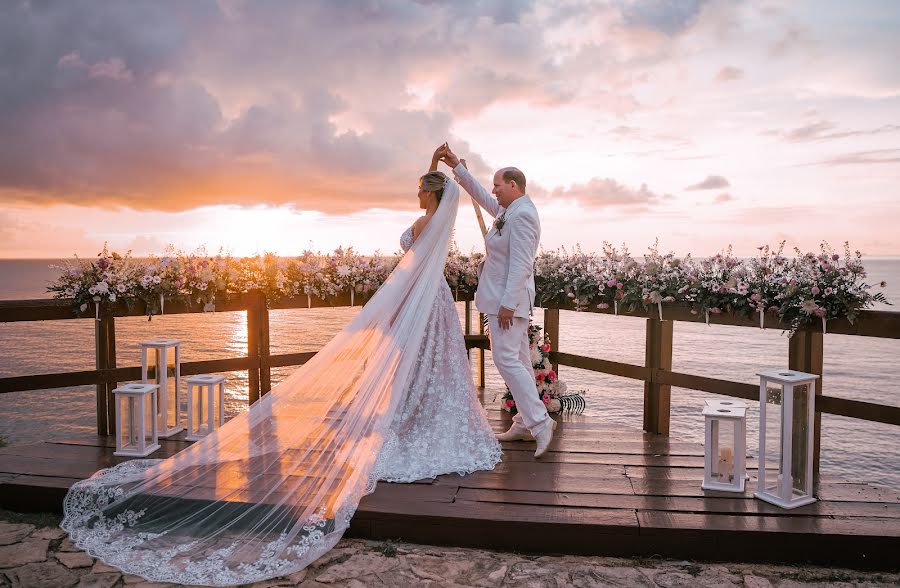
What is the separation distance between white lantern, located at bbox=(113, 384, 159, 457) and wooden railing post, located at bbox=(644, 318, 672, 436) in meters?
3.96

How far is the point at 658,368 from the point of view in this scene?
5.08 meters

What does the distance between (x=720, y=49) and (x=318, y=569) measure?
7850 mm

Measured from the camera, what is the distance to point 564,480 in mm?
3938

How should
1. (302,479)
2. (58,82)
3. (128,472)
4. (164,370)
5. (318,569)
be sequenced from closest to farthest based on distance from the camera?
(318,569) → (302,479) → (128,472) → (164,370) → (58,82)

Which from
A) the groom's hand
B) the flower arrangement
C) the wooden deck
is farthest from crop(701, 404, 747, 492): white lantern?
the groom's hand

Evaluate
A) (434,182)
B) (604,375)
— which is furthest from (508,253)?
(604,375)

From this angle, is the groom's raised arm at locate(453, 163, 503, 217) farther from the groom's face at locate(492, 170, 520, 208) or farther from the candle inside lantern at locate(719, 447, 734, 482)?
the candle inside lantern at locate(719, 447, 734, 482)

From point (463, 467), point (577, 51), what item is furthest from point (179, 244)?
point (577, 51)

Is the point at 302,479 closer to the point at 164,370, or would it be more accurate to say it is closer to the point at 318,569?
the point at 318,569

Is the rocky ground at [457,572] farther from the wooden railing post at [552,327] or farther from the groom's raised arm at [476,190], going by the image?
the wooden railing post at [552,327]

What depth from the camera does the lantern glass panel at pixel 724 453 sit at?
12.3 ft

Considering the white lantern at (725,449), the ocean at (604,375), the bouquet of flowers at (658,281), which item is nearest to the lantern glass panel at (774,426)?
the white lantern at (725,449)

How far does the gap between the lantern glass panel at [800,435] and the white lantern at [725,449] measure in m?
0.27

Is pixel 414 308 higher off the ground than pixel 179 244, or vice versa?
pixel 179 244
